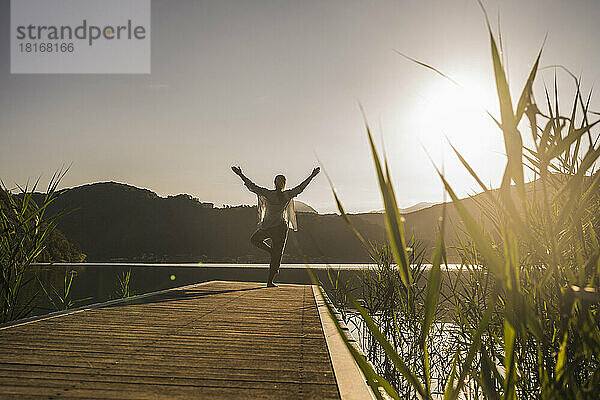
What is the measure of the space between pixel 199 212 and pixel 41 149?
32.6 metres

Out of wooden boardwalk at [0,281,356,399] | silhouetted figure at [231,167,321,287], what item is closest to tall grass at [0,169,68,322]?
wooden boardwalk at [0,281,356,399]

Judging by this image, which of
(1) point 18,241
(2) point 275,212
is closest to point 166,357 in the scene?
(1) point 18,241

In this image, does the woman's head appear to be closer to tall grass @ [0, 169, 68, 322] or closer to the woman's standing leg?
the woman's standing leg

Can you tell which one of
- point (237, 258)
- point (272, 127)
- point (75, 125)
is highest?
point (75, 125)

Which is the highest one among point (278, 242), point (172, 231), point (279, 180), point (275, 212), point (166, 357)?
point (279, 180)

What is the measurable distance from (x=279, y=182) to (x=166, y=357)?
408 cm

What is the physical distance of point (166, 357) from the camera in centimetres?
208

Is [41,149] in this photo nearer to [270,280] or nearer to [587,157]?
[270,280]

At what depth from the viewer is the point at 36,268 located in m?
3.57

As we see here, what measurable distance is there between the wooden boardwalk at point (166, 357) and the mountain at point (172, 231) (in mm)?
31163

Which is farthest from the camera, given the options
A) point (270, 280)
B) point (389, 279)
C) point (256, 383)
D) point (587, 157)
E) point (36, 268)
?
point (270, 280)

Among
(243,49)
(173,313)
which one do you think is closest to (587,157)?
(173,313)

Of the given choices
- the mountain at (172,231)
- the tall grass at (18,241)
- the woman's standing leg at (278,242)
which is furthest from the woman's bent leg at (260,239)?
the mountain at (172,231)

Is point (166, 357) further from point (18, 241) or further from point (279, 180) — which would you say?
point (279, 180)
